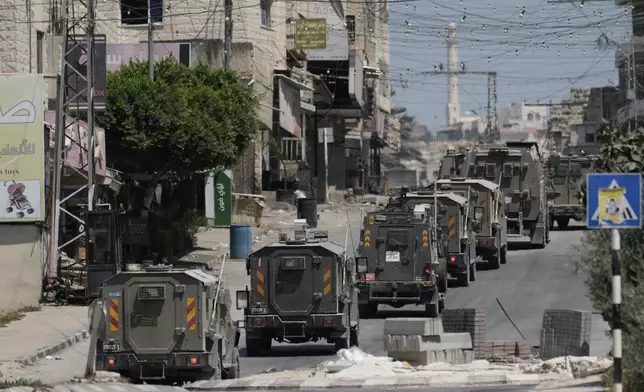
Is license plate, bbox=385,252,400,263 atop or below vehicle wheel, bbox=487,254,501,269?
atop

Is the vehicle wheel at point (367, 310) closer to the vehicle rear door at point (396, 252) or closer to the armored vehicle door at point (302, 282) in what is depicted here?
the vehicle rear door at point (396, 252)

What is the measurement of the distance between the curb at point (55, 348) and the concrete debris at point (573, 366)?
8.38 meters

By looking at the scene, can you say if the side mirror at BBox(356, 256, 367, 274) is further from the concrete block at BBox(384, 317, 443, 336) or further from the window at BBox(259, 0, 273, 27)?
the window at BBox(259, 0, 273, 27)

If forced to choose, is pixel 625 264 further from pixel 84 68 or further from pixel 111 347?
pixel 84 68

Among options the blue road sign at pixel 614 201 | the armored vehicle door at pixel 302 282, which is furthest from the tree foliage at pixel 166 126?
the blue road sign at pixel 614 201

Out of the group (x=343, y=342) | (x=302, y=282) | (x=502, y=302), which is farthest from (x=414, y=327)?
(x=502, y=302)

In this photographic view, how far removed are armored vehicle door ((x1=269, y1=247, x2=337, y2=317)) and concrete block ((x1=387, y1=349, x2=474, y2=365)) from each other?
2919 mm

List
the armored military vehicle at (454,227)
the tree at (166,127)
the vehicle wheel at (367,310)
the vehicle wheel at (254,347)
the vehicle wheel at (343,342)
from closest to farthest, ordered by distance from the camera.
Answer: the vehicle wheel at (343,342), the vehicle wheel at (254,347), the vehicle wheel at (367,310), the armored military vehicle at (454,227), the tree at (166,127)

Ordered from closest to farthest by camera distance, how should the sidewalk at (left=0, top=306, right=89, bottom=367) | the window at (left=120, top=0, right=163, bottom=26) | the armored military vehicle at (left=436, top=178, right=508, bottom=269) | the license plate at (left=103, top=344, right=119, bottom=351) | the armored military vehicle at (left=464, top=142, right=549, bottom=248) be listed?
the license plate at (left=103, top=344, right=119, bottom=351), the sidewalk at (left=0, top=306, right=89, bottom=367), the armored military vehicle at (left=436, top=178, right=508, bottom=269), the armored military vehicle at (left=464, top=142, right=549, bottom=248), the window at (left=120, top=0, right=163, bottom=26)

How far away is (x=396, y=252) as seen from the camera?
30.6 meters

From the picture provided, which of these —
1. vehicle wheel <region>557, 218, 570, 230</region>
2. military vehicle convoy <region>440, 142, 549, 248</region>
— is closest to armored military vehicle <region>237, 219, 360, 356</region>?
military vehicle convoy <region>440, 142, 549, 248</region>

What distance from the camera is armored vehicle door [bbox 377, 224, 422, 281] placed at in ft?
99.9

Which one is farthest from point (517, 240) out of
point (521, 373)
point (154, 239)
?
point (521, 373)

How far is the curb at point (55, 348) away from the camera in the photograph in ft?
76.8
